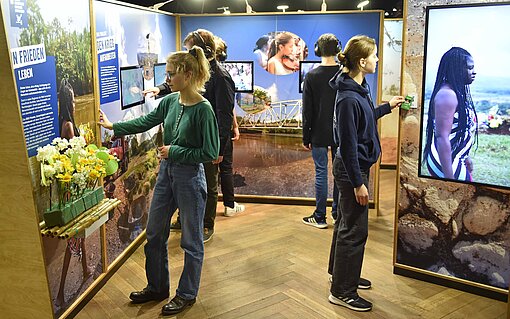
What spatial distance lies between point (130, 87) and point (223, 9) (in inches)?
172

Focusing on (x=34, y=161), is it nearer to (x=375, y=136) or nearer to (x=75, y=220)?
(x=75, y=220)

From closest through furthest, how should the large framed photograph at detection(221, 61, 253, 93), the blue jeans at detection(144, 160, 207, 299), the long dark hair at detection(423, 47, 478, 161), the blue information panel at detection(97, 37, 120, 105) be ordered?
the blue jeans at detection(144, 160, 207, 299) < the long dark hair at detection(423, 47, 478, 161) < the blue information panel at detection(97, 37, 120, 105) < the large framed photograph at detection(221, 61, 253, 93)

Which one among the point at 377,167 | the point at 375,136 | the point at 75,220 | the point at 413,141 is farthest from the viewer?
the point at 377,167

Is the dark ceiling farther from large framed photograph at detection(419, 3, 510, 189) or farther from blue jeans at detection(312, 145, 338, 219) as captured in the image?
large framed photograph at detection(419, 3, 510, 189)

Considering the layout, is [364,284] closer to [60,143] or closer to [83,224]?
[83,224]

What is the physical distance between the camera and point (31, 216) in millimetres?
2416

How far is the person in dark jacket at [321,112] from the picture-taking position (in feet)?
14.7

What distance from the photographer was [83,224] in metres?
2.67

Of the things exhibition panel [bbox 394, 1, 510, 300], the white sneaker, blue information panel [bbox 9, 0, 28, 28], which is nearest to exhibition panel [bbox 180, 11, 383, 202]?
the white sneaker

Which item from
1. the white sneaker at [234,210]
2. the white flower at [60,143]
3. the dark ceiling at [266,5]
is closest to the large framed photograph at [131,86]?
the white flower at [60,143]

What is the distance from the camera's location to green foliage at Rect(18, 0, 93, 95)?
8.27 feet

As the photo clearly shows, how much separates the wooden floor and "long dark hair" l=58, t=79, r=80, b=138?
1.16m

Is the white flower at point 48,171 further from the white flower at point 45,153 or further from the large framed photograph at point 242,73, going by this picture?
the large framed photograph at point 242,73

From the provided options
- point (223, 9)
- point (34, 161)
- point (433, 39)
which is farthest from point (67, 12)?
point (223, 9)
